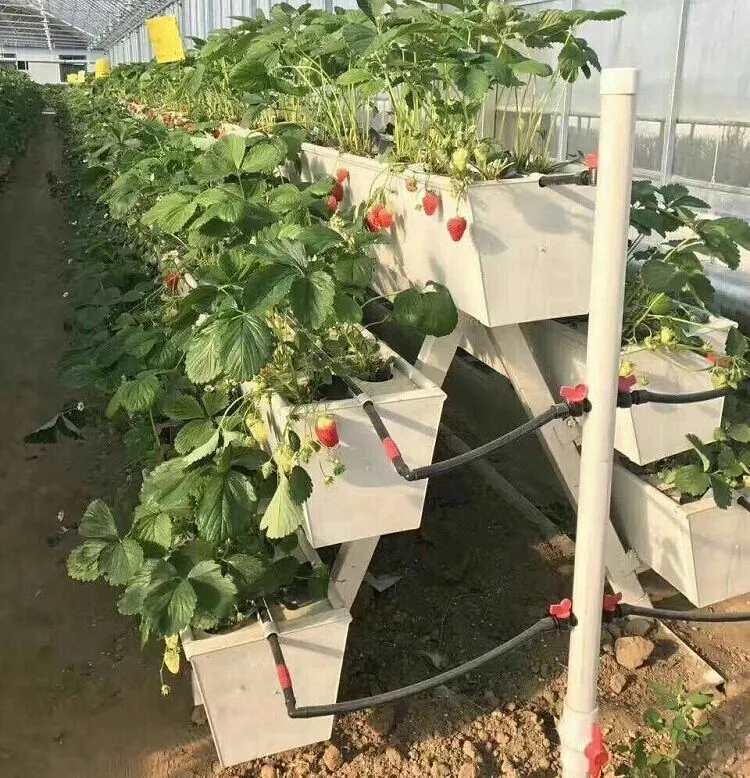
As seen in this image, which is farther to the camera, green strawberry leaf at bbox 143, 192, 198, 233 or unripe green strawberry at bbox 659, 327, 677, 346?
green strawberry leaf at bbox 143, 192, 198, 233

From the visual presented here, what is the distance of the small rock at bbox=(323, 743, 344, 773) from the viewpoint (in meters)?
1.65

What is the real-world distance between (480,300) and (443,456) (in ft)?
4.27

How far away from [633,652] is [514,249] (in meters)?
0.96

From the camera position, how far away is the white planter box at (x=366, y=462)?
1435mm

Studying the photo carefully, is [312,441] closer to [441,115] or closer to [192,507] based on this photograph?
[192,507]

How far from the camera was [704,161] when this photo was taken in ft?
9.98

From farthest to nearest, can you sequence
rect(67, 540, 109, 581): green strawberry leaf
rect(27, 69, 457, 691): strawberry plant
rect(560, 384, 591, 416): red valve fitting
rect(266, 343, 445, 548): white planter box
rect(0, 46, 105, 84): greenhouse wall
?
rect(0, 46, 105, 84): greenhouse wall → rect(67, 540, 109, 581): green strawberry leaf → rect(266, 343, 445, 548): white planter box → rect(27, 69, 457, 691): strawberry plant → rect(560, 384, 591, 416): red valve fitting

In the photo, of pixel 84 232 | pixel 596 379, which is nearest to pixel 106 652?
pixel 596 379

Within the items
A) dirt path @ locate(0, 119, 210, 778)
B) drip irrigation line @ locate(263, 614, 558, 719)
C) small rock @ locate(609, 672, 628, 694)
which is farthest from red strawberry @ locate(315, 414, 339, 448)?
small rock @ locate(609, 672, 628, 694)

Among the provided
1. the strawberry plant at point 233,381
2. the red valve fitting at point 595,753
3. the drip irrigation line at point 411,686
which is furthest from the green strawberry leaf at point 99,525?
the red valve fitting at point 595,753

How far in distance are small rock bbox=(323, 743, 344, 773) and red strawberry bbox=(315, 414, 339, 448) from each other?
69cm

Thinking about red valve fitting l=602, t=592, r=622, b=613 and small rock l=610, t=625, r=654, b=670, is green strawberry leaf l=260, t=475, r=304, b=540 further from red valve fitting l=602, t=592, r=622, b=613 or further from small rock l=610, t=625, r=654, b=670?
small rock l=610, t=625, r=654, b=670

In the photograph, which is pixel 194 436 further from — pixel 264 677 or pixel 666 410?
pixel 666 410

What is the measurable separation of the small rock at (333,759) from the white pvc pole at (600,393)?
557 millimetres
